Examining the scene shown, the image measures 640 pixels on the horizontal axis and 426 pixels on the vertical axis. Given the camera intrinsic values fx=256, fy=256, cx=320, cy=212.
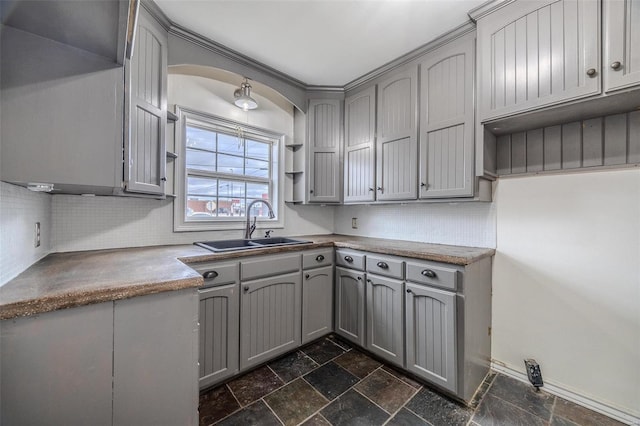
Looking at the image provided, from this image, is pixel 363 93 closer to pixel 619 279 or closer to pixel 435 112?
pixel 435 112

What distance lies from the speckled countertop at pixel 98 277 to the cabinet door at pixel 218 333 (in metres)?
0.25

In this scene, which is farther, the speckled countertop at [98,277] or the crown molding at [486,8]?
the crown molding at [486,8]

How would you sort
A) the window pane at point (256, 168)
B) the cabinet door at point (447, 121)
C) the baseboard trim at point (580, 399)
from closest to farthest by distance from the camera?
the baseboard trim at point (580, 399) → the cabinet door at point (447, 121) → the window pane at point (256, 168)

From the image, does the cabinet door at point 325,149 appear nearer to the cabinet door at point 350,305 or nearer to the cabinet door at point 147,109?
the cabinet door at point 350,305

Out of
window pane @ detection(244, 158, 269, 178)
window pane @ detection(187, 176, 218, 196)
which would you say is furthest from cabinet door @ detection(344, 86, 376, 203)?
window pane @ detection(187, 176, 218, 196)

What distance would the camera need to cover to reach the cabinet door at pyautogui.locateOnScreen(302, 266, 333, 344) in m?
2.20

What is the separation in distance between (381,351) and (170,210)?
6.72 ft

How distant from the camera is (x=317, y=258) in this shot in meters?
2.28

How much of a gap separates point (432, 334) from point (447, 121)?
154 centimetres

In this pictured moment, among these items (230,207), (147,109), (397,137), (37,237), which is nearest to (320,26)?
(397,137)

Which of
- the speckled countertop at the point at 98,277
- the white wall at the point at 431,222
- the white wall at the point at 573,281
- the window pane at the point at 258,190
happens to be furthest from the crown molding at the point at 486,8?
the window pane at the point at 258,190

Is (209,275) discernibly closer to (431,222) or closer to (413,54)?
(431,222)

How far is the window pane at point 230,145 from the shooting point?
8.15 ft

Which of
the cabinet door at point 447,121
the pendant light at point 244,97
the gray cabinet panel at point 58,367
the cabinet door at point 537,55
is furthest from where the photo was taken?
the pendant light at point 244,97
